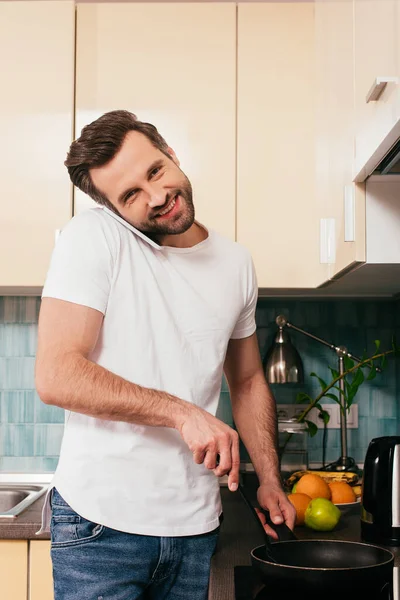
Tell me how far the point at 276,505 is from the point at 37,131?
1200mm

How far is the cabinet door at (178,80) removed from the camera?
1982 mm

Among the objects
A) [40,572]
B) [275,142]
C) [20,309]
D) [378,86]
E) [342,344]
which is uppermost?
[275,142]

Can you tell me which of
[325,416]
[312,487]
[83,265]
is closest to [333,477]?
[312,487]

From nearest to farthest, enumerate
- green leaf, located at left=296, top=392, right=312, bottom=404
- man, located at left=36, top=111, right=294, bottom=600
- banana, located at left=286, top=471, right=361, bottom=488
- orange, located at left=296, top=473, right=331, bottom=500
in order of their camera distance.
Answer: man, located at left=36, top=111, right=294, bottom=600, orange, located at left=296, top=473, right=331, bottom=500, banana, located at left=286, top=471, right=361, bottom=488, green leaf, located at left=296, top=392, right=312, bottom=404

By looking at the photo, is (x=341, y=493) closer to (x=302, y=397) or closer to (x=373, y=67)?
(x=302, y=397)

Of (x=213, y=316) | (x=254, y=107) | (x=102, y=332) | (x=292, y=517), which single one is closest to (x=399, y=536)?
(x=292, y=517)

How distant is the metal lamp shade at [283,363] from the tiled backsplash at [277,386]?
0.13m

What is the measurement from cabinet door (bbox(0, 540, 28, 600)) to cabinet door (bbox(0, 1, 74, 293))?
679 millimetres

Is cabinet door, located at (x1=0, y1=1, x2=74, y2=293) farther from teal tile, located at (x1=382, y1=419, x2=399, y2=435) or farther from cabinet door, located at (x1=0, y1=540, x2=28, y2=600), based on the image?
teal tile, located at (x1=382, y1=419, x2=399, y2=435)

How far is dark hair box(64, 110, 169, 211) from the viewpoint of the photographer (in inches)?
54.3

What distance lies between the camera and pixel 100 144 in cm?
138

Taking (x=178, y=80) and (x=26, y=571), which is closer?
(x=26, y=571)

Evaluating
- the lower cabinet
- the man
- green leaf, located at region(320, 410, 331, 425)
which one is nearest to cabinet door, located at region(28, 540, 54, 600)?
the lower cabinet

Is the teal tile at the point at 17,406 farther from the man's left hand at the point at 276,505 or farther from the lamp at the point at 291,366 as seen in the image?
the man's left hand at the point at 276,505
